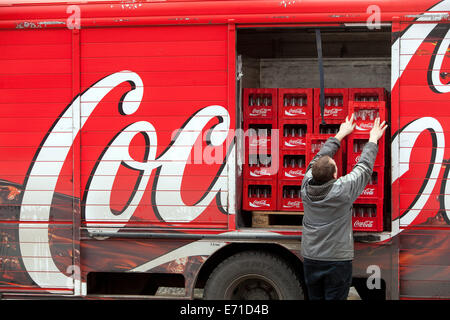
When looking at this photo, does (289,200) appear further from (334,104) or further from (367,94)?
(367,94)

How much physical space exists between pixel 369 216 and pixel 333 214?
2.75ft

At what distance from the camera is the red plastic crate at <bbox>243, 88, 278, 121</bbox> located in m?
4.49

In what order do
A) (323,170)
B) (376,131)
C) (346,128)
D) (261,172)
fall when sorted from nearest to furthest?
(323,170)
(376,131)
(346,128)
(261,172)

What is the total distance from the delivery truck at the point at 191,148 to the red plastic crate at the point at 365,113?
13 mm

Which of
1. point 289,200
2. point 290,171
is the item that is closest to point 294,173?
point 290,171

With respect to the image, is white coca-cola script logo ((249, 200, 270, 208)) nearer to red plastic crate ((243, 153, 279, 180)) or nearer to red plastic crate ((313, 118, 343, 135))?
red plastic crate ((243, 153, 279, 180))

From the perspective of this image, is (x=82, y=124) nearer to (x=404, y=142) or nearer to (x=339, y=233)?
(x=339, y=233)

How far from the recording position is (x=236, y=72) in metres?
Result: 4.29

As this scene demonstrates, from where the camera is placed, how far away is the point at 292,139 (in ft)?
14.5

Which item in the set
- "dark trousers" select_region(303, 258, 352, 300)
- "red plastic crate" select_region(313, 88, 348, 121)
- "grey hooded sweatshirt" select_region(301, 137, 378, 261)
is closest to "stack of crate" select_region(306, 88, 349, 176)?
"red plastic crate" select_region(313, 88, 348, 121)

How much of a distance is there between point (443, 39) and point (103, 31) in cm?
331

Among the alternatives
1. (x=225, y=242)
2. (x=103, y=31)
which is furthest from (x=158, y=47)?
(x=225, y=242)

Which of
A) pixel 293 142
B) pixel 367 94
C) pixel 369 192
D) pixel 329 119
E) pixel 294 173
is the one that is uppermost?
A: pixel 367 94

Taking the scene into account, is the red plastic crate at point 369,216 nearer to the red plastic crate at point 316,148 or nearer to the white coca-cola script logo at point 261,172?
the red plastic crate at point 316,148
